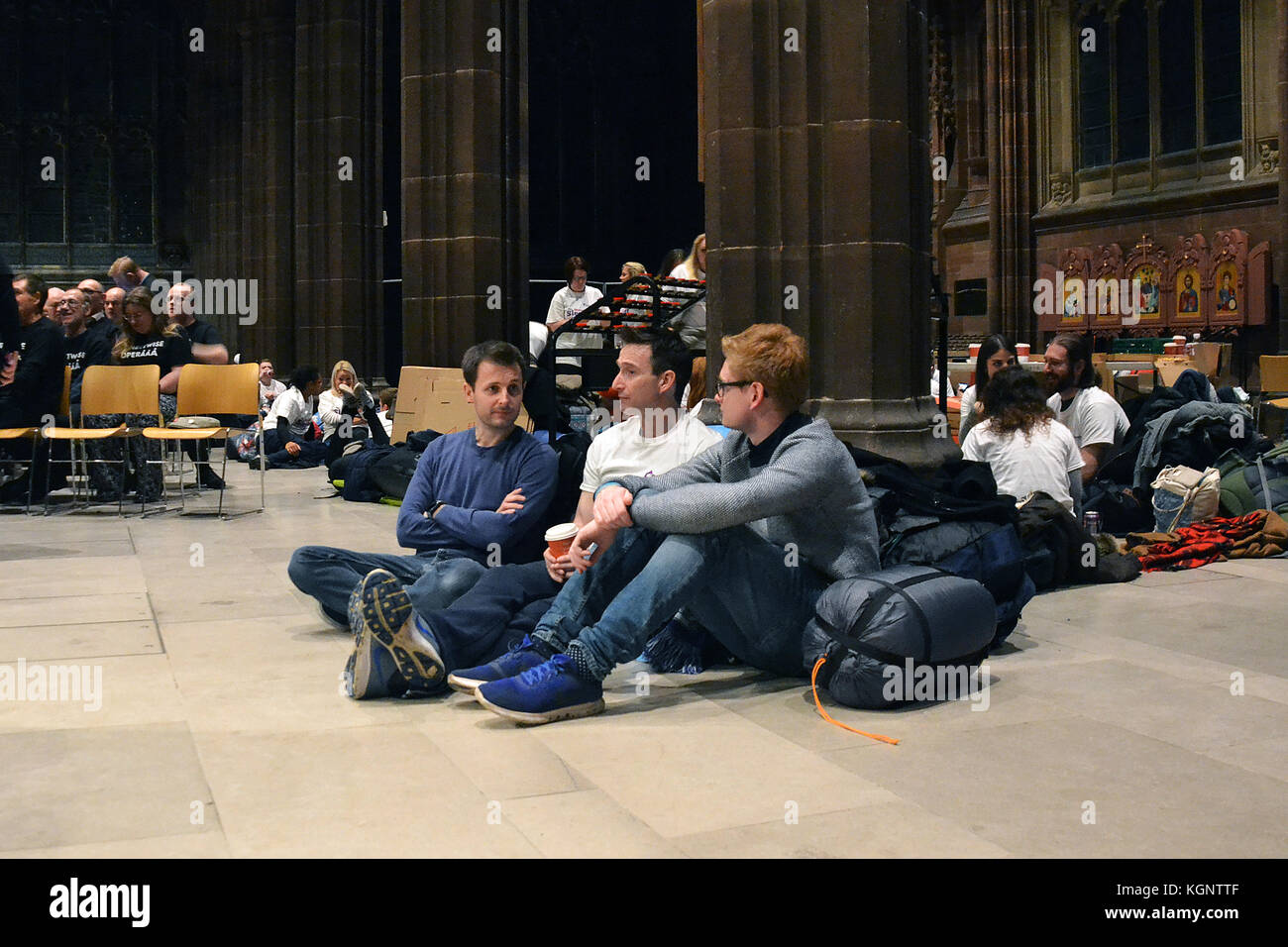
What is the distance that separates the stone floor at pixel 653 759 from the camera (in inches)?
127

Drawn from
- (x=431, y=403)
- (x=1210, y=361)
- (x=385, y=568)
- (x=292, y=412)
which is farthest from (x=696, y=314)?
(x=292, y=412)

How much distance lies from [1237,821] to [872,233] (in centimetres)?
438

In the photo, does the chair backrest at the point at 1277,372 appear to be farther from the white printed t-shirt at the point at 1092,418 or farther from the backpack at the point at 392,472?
the backpack at the point at 392,472

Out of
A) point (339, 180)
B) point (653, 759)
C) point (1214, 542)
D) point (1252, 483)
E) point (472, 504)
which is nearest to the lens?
point (653, 759)

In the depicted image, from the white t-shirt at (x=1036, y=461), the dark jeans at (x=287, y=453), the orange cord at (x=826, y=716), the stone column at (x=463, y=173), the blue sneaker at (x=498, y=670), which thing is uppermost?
the stone column at (x=463, y=173)

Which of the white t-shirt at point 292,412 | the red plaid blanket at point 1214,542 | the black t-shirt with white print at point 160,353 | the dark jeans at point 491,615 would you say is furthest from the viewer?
the white t-shirt at point 292,412

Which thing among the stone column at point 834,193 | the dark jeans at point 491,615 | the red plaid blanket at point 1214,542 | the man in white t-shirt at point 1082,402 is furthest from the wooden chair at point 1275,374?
the dark jeans at point 491,615

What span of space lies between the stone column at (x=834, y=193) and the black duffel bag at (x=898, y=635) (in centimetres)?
265

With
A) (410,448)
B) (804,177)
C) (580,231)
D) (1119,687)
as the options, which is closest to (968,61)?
(580,231)

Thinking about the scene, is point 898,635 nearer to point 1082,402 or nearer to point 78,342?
point 1082,402

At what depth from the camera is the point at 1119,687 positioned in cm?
479

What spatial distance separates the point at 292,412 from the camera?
15.7 meters

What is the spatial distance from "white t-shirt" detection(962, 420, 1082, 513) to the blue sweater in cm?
265

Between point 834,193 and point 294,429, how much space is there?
9754 mm
